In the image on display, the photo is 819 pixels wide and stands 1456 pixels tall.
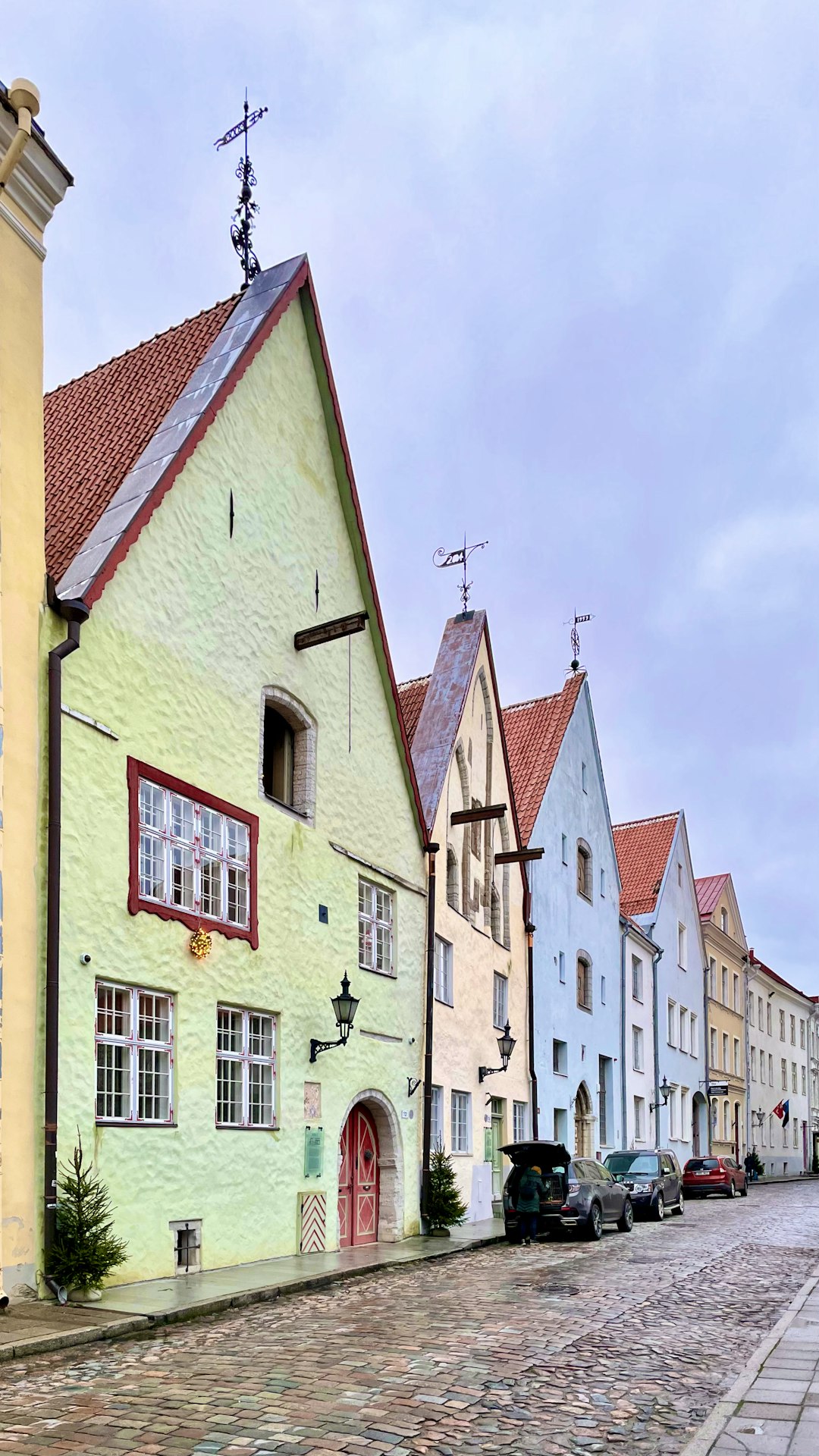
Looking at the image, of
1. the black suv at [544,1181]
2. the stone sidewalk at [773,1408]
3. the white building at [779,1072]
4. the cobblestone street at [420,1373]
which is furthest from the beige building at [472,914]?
the white building at [779,1072]

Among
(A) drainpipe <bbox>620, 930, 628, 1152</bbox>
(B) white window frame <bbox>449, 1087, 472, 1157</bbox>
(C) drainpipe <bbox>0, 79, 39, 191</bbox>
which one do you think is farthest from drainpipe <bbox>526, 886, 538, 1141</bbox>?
(C) drainpipe <bbox>0, 79, 39, 191</bbox>

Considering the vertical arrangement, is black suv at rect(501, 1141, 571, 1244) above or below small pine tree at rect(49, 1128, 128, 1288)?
below

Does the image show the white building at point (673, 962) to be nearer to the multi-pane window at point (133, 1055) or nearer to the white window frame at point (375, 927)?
the white window frame at point (375, 927)

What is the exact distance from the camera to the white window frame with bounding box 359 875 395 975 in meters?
20.0

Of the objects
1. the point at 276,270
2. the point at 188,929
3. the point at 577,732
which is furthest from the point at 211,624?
the point at 577,732

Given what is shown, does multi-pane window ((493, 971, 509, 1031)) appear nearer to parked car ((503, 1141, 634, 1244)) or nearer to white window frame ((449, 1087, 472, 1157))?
white window frame ((449, 1087, 472, 1157))

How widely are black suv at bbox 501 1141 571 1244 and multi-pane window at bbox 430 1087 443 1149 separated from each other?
1.18m

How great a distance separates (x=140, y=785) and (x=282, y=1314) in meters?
5.42

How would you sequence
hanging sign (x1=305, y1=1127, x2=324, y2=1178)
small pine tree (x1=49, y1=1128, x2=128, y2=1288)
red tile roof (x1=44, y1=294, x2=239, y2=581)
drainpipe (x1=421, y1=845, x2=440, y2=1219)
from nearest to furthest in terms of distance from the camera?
small pine tree (x1=49, y1=1128, x2=128, y2=1288) < red tile roof (x1=44, y1=294, x2=239, y2=581) < hanging sign (x1=305, y1=1127, x2=324, y2=1178) < drainpipe (x1=421, y1=845, x2=440, y2=1219)

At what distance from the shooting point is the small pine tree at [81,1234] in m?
11.8

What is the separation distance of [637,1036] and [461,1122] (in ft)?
56.3

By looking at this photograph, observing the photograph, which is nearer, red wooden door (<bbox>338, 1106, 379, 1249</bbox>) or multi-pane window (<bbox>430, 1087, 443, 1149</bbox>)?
red wooden door (<bbox>338, 1106, 379, 1249</bbox>)

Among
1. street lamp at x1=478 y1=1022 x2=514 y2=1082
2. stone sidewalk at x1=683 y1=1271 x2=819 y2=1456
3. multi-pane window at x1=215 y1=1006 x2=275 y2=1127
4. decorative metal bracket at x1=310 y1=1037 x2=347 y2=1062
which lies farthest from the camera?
street lamp at x1=478 y1=1022 x2=514 y2=1082

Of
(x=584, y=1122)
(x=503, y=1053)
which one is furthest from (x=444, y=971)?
(x=584, y=1122)
